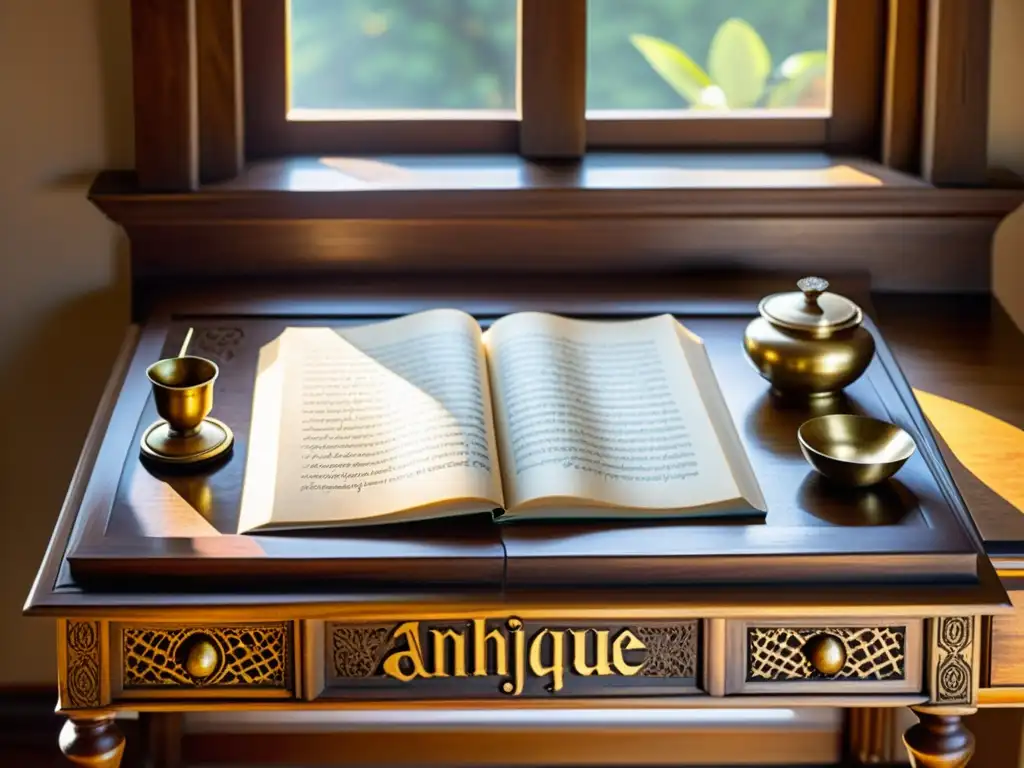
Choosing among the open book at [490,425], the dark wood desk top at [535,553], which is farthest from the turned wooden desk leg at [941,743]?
the open book at [490,425]

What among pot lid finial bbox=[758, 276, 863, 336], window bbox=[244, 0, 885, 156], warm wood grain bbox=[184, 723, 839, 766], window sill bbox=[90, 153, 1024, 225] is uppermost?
window bbox=[244, 0, 885, 156]

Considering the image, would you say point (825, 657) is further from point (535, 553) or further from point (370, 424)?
point (370, 424)

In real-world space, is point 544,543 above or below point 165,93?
below

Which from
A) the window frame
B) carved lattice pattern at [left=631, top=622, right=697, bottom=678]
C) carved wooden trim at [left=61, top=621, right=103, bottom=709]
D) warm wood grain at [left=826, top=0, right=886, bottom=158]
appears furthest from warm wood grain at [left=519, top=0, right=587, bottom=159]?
carved wooden trim at [left=61, top=621, right=103, bottom=709]

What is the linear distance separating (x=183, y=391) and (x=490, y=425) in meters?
0.30

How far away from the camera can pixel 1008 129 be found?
1960 mm

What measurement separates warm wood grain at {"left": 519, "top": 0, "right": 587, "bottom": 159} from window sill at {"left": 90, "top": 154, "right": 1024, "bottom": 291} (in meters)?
0.06

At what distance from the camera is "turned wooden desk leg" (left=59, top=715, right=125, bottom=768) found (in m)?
1.39

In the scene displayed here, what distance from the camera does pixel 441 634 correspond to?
53.7 inches

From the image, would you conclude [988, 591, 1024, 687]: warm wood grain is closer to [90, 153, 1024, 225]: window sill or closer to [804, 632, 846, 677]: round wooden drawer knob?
[804, 632, 846, 677]: round wooden drawer knob

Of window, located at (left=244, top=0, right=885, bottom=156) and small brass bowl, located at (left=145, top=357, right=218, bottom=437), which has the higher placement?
window, located at (left=244, top=0, right=885, bottom=156)

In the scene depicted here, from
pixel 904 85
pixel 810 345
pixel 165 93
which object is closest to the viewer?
pixel 810 345

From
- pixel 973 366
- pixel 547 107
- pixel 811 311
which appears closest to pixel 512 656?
pixel 811 311

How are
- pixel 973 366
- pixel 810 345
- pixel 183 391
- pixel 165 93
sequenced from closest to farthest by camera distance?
pixel 183 391 → pixel 810 345 → pixel 973 366 → pixel 165 93
